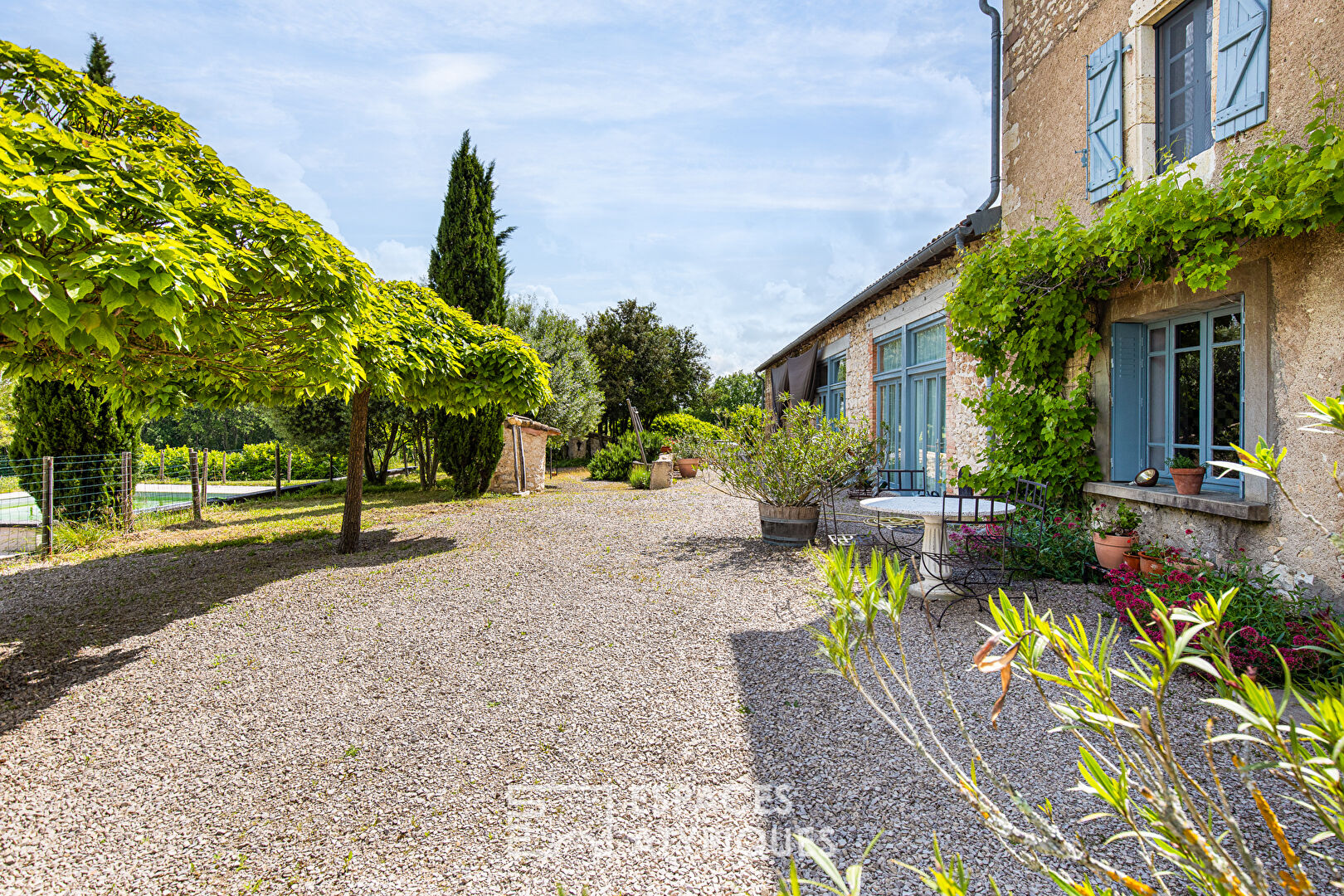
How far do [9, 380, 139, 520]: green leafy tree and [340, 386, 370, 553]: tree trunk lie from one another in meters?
3.51

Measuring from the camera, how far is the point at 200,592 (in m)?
5.37

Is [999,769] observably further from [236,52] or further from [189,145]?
[236,52]

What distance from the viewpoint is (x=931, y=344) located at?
8430 millimetres

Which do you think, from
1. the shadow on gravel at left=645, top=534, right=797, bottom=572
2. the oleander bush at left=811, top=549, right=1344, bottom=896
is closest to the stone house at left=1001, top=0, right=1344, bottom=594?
the shadow on gravel at left=645, top=534, right=797, bottom=572

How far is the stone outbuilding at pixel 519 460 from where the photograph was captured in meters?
12.3

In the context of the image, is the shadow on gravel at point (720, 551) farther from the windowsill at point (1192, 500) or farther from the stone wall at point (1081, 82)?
the stone wall at point (1081, 82)

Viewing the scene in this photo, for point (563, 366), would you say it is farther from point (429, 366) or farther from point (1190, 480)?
point (1190, 480)

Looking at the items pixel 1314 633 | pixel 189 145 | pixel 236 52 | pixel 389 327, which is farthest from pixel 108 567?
pixel 1314 633

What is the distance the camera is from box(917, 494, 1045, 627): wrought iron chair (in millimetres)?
4680

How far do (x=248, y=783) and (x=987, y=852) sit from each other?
2855mm

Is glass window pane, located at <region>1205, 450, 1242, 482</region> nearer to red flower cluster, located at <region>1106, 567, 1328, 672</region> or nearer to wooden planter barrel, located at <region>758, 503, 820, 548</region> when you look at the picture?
red flower cluster, located at <region>1106, 567, 1328, 672</region>

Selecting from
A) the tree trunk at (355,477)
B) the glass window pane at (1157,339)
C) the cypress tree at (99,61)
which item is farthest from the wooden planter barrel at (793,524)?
the cypress tree at (99,61)

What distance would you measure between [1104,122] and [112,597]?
347 inches

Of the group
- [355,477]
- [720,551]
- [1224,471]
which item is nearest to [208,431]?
[355,477]
